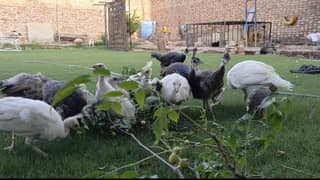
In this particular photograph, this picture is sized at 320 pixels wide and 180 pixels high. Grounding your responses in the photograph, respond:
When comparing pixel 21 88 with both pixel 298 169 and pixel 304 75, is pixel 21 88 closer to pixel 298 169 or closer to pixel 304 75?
pixel 298 169

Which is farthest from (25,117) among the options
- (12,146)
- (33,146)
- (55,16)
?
(55,16)

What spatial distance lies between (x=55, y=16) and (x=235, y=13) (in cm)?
795

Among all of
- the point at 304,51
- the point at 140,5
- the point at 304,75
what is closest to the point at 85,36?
the point at 140,5

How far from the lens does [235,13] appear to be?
17.1m

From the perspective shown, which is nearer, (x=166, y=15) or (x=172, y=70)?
(x=172, y=70)

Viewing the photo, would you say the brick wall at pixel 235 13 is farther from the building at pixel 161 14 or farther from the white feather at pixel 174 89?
the white feather at pixel 174 89

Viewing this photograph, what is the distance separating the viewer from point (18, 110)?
72.9 inches

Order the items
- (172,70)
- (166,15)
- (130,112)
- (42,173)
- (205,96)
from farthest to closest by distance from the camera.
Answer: (166,15)
(172,70)
(205,96)
(130,112)
(42,173)

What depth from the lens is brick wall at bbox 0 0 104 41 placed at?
60.2 feet

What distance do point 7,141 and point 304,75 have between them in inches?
182

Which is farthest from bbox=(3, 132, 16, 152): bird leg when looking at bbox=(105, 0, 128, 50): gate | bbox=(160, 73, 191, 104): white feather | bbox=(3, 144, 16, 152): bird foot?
bbox=(105, 0, 128, 50): gate

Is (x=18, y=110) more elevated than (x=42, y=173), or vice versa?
(x=18, y=110)

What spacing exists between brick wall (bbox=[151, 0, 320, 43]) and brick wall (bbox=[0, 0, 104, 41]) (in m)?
3.24

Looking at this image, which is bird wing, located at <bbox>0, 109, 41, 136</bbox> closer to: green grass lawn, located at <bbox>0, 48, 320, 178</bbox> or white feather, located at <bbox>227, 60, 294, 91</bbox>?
green grass lawn, located at <bbox>0, 48, 320, 178</bbox>
